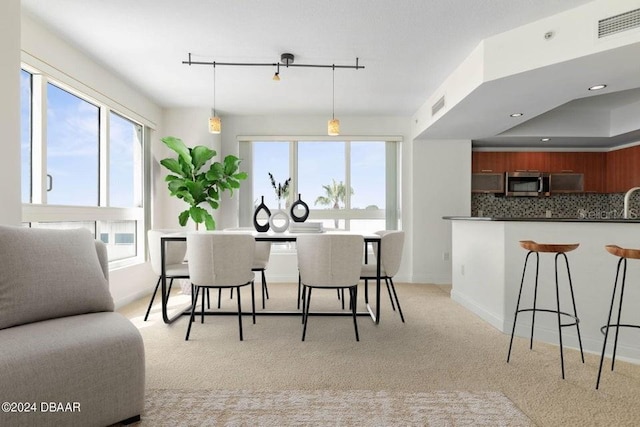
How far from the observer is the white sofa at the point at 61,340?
1.49 m

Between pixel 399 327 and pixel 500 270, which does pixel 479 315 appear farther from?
pixel 399 327

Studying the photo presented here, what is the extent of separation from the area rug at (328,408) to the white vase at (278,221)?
6.02 ft

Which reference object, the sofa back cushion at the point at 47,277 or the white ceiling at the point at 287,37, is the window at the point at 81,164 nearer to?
the white ceiling at the point at 287,37

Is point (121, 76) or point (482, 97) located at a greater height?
point (121, 76)

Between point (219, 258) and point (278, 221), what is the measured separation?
3.06 ft

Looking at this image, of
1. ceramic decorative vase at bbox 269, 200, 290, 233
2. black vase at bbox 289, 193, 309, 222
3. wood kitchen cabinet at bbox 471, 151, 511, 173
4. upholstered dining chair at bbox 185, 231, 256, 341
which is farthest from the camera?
wood kitchen cabinet at bbox 471, 151, 511, 173

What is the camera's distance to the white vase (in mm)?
3756

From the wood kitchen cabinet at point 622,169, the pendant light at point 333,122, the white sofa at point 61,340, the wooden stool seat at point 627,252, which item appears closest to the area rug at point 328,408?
the white sofa at point 61,340

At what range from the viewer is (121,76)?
165 inches

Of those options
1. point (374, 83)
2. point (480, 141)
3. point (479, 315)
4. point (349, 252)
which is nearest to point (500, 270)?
point (479, 315)


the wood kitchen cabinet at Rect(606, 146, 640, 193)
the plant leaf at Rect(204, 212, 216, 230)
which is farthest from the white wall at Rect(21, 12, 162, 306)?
the wood kitchen cabinet at Rect(606, 146, 640, 193)

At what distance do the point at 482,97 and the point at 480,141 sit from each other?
2390mm

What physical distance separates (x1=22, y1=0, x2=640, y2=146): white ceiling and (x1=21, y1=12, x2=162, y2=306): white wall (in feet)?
0.40

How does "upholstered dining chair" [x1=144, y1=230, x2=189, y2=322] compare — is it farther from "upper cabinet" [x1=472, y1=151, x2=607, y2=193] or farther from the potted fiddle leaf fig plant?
"upper cabinet" [x1=472, y1=151, x2=607, y2=193]
